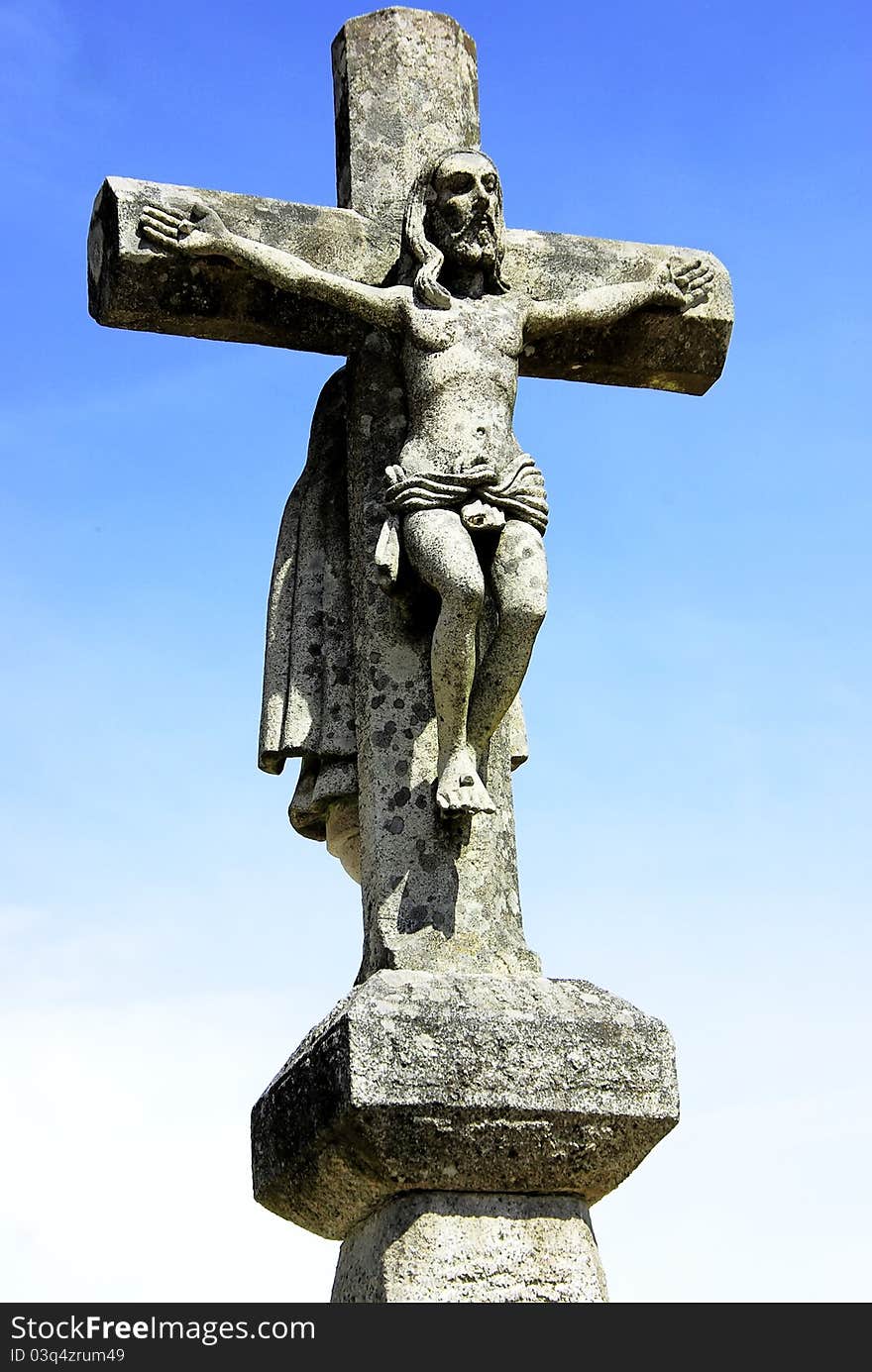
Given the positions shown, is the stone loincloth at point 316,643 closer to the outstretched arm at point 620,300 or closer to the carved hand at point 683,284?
the outstretched arm at point 620,300

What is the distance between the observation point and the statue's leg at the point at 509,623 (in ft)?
21.2

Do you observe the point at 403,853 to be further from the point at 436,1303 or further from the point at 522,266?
the point at 522,266

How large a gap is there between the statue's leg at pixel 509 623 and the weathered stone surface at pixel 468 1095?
885 mm

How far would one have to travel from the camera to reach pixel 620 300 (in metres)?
7.30

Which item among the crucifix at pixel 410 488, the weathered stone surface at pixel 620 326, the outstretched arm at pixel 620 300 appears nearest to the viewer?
the crucifix at pixel 410 488

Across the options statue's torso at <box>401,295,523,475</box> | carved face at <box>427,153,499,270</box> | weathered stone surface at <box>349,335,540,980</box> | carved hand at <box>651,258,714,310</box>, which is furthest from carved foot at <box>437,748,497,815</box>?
carved hand at <box>651,258,714,310</box>

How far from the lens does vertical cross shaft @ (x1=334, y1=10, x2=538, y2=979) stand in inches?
253

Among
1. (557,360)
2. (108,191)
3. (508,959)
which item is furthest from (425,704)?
(108,191)

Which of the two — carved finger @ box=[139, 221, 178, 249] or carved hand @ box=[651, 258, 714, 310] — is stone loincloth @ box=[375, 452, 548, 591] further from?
carved hand @ box=[651, 258, 714, 310]

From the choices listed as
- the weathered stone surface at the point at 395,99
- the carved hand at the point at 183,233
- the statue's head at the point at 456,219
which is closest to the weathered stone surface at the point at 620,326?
the statue's head at the point at 456,219

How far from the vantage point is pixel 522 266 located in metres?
7.30

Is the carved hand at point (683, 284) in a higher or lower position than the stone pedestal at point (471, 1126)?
higher

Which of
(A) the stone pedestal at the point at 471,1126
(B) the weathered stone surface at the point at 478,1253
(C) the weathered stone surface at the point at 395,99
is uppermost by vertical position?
(C) the weathered stone surface at the point at 395,99

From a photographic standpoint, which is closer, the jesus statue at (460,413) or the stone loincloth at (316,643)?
the jesus statue at (460,413)
